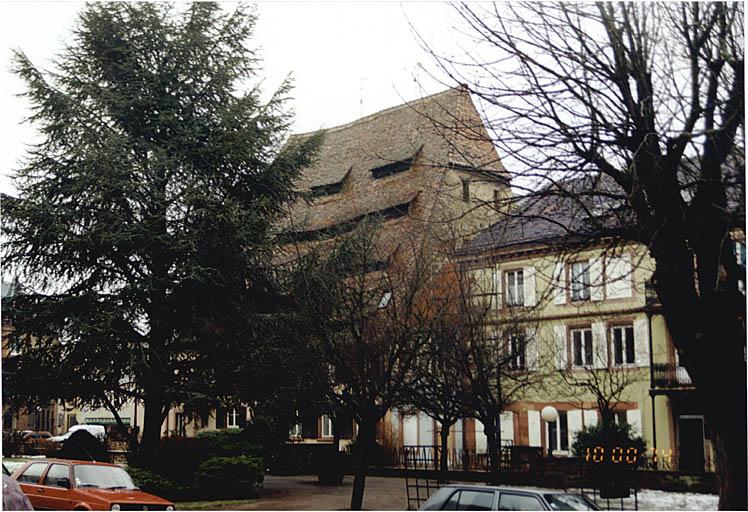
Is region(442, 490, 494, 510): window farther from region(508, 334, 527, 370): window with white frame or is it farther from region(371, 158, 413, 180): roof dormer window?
region(371, 158, 413, 180): roof dormer window

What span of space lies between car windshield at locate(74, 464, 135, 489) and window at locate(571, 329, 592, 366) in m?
16.0

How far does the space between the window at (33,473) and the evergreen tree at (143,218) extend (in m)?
5.64

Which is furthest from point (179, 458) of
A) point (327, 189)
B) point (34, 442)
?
point (327, 189)

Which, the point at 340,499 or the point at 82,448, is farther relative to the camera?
the point at 82,448

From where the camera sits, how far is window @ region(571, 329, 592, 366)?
2805 cm

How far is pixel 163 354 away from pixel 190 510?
4.31 meters

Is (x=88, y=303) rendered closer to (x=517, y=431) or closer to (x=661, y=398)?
(x=517, y=431)

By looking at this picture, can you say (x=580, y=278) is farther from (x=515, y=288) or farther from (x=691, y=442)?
(x=691, y=442)

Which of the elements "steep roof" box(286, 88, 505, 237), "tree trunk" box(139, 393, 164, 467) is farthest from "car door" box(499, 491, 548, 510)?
"tree trunk" box(139, 393, 164, 467)

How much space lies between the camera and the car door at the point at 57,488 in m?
15.0

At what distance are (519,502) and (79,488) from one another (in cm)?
744

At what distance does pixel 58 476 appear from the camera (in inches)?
606

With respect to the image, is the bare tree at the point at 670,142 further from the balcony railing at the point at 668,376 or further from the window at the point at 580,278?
→ the balcony railing at the point at 668,376

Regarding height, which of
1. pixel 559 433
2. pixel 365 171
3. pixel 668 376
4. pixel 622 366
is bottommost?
pixel 559 433
